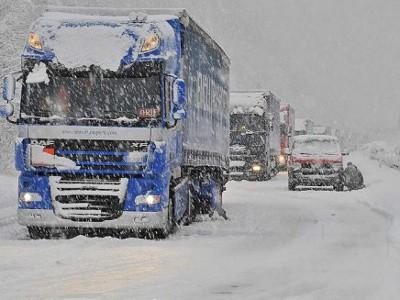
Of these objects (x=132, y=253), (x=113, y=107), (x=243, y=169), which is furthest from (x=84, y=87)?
(x=243, y=169)

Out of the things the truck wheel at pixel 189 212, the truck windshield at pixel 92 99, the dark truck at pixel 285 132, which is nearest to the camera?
→ the truck windshield at pixel 92 99

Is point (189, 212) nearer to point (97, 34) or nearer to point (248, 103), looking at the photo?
point (97, 34)

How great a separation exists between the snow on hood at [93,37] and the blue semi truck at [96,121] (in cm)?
2

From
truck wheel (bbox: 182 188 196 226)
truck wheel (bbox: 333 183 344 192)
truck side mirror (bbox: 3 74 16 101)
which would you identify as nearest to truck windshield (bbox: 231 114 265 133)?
truck wheel (bbox: 333 183 344 192)

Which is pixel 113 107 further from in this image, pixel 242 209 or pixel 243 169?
pixel 243 169

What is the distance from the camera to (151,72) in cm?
1491

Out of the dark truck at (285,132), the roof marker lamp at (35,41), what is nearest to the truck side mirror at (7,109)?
the roof marker lamp at (35,41)

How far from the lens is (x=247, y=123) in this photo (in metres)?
38.1

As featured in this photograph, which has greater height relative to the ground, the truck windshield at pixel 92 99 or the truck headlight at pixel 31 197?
the truck windshield at pixel 92 99

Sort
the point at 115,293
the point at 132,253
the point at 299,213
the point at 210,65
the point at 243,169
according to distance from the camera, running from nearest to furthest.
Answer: the point at 115,293 → the point at 132,253 → the point at 210,65 → the point at 299,213 → the point at 243,169

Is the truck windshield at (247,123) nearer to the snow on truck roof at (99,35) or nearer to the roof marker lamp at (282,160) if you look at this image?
the roof marker lamp at (282,160)

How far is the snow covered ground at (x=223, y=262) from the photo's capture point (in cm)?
954

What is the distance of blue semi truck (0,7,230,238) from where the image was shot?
14.6 metres

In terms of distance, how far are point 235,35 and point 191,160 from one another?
556ft
